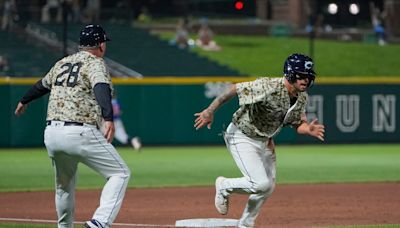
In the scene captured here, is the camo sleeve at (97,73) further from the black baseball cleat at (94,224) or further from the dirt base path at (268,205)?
the dirt base path at (268,205)

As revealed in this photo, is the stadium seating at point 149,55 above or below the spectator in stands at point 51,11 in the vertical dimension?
below

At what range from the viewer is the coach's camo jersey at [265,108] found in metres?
9.12

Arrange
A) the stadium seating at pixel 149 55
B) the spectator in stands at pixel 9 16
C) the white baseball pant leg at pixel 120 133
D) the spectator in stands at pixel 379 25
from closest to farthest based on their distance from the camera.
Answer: the white baseball pant leg at pixel 120 133, the spectator in stands at pixel 9 16, the stadium seating at pixel 149 55, the spectator in stands at pixel 379 25

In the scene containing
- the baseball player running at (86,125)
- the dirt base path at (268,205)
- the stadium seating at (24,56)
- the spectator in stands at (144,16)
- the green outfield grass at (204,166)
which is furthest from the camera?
the spectator in stands at (144,16)

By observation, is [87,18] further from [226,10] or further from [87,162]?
[87,162]

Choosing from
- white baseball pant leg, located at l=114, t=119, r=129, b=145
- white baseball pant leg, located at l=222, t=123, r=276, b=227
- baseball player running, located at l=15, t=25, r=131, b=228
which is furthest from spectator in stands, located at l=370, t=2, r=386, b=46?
baseball player running, located at l=15, t=25, r=131, b=228

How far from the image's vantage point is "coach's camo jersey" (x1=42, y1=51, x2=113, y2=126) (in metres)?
8.37

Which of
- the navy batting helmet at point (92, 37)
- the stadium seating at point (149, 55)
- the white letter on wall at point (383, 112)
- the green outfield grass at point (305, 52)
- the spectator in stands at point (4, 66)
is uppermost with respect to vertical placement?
the navy batting helmet at point (92, 37)

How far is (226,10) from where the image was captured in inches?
1677

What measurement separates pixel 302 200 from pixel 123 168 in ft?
17.0

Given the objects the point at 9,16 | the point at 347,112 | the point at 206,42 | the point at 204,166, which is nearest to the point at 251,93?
the point at 204,166

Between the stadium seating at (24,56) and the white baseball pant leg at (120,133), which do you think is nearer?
the white baseball pant leg at (120,133)

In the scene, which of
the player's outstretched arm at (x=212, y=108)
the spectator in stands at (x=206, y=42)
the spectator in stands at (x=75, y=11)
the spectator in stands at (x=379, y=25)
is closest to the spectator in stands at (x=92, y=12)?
the spectator in stands at (x=75, y=11)

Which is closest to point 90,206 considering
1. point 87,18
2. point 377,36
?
point 87,18
